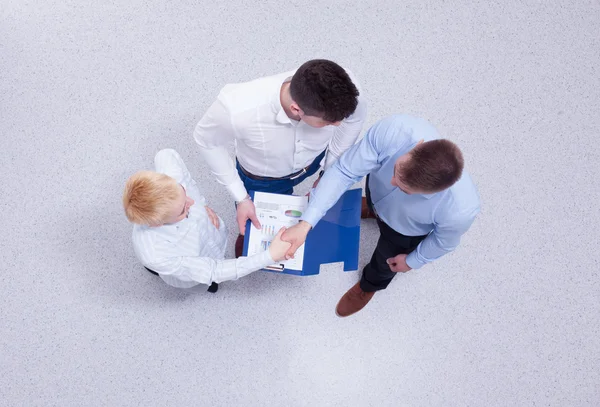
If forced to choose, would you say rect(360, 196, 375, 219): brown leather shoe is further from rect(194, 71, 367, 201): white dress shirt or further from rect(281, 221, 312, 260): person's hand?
rect(281, 221, 312, 260): person's hand

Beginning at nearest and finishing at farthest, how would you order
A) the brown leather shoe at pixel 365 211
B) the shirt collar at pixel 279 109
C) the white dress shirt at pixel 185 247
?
the shirt collar at pixel 279 109 < the white dress shirt at pixel 185 247 < the brown leather shoe at pixel 365 211

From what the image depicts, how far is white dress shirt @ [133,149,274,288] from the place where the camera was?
1.30 metres

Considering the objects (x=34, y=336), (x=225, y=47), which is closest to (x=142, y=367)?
(x=34, y=336)

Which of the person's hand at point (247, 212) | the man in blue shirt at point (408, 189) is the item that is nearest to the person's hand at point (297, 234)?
the man in blue shirt at point (408, 189)

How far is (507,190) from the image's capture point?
2070 mm

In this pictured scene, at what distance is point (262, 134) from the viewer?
126cm

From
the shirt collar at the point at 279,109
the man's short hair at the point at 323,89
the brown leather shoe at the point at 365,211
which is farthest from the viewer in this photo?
the brown leather shoe at the point at 365,211

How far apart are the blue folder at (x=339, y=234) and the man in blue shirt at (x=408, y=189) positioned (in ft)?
0.28

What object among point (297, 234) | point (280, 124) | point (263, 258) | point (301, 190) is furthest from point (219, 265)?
point (301, 190)

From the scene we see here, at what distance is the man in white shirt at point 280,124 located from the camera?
3.52ft

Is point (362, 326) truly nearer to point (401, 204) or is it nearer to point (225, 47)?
point (401, 204)

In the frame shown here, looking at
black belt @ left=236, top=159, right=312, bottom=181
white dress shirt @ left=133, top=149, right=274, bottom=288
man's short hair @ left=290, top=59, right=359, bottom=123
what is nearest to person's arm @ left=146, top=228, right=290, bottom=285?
white dress shirt @ left=133, top=149, right=274, bottom=288

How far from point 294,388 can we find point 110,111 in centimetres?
150

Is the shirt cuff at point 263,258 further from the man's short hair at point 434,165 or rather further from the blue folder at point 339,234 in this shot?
the man's short hair at point 434,165
